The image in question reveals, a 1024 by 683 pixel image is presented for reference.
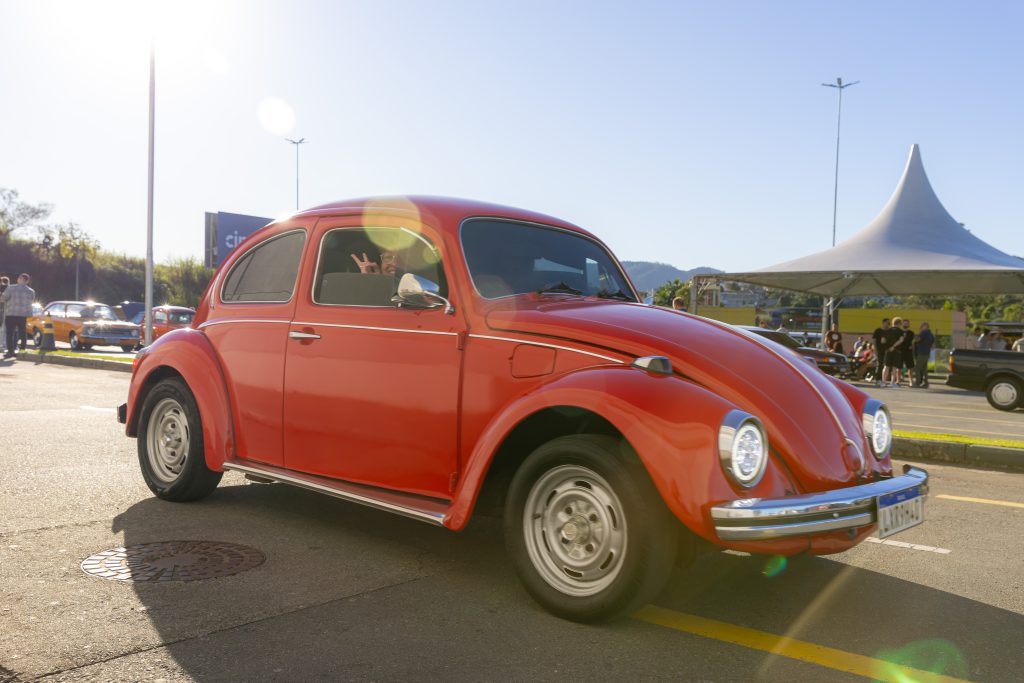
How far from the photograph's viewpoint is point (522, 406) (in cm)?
369

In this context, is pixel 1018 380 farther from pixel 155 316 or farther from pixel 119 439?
pixel 155 316

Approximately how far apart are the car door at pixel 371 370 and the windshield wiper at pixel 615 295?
101cm

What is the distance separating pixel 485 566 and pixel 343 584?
0.73m

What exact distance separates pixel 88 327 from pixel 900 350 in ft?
78.0

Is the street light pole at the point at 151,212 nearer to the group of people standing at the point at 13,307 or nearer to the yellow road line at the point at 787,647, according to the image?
the group of people standing at the point at 13,307

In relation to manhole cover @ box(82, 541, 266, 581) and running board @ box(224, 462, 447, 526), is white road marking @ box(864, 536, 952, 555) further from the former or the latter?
manhole cover @ box(82, 541, 266, 581)

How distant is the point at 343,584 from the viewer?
3965 millimetres

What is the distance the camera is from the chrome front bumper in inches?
125

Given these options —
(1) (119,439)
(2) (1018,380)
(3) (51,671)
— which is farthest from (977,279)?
(3) (51,671)

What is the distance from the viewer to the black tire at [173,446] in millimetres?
5359

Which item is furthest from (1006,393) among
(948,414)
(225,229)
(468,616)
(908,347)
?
(225,229)

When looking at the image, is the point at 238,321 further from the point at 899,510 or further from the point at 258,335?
the point at 899,510

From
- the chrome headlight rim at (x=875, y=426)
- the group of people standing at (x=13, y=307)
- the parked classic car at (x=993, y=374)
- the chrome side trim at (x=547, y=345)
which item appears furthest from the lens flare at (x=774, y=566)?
the group of people standing at (x=13, y=307)

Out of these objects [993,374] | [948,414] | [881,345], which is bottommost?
[948,414]
